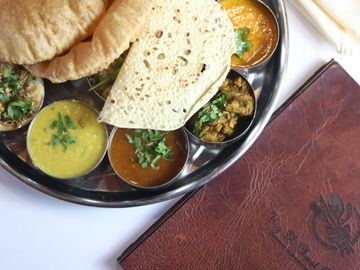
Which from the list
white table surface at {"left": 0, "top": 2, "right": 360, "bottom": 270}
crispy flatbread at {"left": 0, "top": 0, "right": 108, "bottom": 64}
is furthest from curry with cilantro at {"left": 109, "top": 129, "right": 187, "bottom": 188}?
crispy flatbread at {"left": 0, "top": 0, "right": 108, "bottom": 64}

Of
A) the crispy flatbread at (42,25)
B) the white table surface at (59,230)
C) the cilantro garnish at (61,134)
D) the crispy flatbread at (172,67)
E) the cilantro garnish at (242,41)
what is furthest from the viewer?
the cilantro garnish at (242,41)

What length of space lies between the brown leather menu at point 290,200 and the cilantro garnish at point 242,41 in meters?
0.44

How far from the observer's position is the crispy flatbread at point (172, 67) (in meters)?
2.47

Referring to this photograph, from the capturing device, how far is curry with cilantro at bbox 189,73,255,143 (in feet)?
8.76

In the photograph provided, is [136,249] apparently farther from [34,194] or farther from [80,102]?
[80,102]

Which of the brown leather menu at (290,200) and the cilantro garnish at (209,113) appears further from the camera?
the brown leather menu at (290,200)

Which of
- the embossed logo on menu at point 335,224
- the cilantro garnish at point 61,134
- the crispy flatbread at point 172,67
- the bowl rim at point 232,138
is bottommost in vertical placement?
the embossed logo on menu at point 335,224

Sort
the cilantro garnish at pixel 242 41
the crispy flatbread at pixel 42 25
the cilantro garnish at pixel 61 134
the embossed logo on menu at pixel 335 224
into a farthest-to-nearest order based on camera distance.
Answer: the embossed logo on menu at pixel 335 224
the cilantro garnish at pixel 242 41
the cilantro garnish at pixel 61 134
the crispy flatbread at pixel 42 25

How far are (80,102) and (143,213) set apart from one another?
2.52 feet

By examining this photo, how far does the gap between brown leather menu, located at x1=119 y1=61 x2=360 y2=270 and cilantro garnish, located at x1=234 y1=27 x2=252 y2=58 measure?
17.2 inches

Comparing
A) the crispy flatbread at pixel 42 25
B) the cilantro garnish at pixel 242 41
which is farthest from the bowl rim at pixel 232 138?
the crispy flatbread at pixel 42 25

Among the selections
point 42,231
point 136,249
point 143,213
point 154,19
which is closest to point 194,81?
point 154,19

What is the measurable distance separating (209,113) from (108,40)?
736 millimetres

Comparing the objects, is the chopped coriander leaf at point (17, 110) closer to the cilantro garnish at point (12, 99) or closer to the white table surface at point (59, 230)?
the cilantro garnish at point (12, 99)
